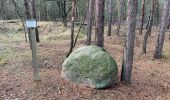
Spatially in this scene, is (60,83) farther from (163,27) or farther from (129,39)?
(163,27)

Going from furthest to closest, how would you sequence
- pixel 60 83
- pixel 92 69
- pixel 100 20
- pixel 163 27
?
1. pixel 163 27
2. pixel 100 20
3. pixel 60 83
4. pixel 92 69

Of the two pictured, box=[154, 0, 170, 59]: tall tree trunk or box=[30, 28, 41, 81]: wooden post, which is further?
box=[154, 0, 170, 59]: tall tree trunk

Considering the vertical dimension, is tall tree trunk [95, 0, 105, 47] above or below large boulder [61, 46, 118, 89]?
above

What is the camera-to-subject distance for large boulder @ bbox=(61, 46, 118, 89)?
7.63 m

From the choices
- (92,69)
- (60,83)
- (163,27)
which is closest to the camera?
(92,69)

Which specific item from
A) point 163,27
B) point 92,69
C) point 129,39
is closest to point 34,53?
point 92,69

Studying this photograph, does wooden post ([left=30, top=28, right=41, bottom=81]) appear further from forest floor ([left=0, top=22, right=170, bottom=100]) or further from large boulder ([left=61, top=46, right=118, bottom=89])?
large boulder ([left=61, top=46, right=118, bottom=89])

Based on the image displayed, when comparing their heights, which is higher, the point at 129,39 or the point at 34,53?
the point at 129,39

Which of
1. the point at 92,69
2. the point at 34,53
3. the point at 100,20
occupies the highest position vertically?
the point at 100,20

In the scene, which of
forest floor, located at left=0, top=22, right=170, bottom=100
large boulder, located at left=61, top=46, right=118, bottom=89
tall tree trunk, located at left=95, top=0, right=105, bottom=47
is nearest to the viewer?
forest floor, located at left=0, top=22, right=170, bottom=100

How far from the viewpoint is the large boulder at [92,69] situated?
7.63m

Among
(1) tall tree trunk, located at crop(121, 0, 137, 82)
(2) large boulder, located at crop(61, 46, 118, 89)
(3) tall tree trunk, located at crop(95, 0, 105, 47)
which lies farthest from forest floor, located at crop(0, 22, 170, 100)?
(3) tall tree trunk, located at crop(95, 0, 105, 47)

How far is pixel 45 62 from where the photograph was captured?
1071cm

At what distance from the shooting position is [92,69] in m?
7.70
